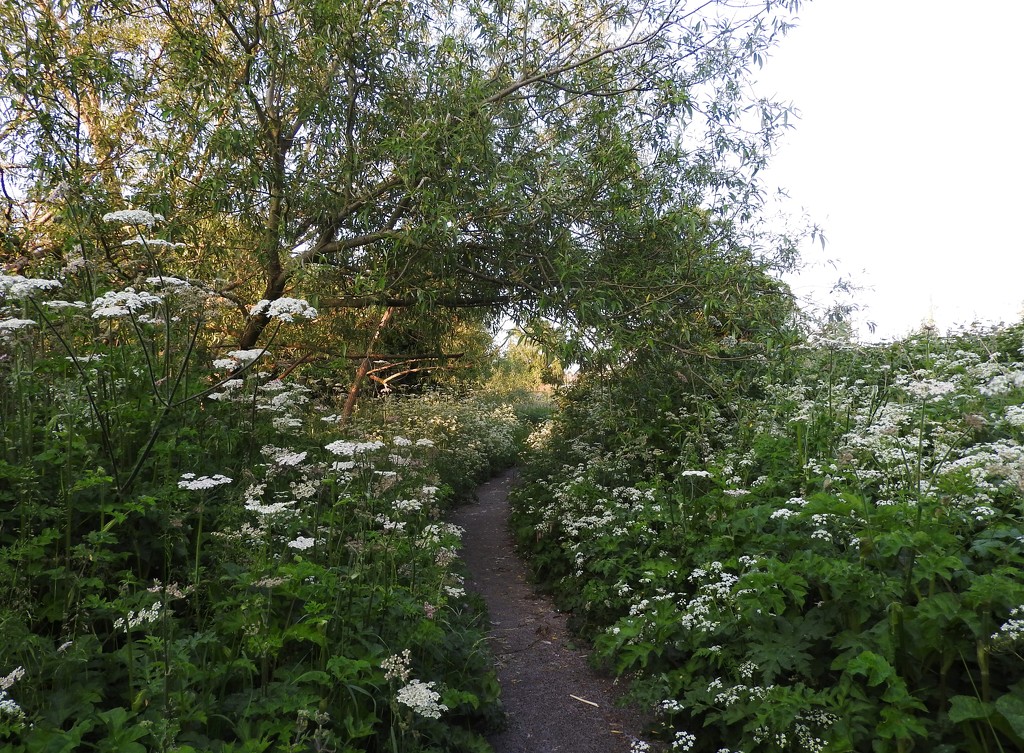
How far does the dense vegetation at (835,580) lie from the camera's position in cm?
265

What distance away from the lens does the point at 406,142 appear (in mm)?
5863

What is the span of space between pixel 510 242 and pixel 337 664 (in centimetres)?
510

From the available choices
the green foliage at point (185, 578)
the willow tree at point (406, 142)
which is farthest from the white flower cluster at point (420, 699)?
the willow tree at point (406, 142)

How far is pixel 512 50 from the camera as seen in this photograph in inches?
278

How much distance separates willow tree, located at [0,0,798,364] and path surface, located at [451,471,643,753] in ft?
9.87

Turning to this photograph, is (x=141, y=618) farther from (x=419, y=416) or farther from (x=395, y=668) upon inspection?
(x=419, y=416)

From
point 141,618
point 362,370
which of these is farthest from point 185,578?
point 362,370

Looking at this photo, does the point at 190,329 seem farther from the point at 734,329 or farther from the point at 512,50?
the point at 734,329

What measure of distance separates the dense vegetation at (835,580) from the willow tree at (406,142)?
215 cm

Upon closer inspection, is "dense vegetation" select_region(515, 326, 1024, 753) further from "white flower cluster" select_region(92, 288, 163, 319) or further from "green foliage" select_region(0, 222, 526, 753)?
"white flower cluster" select_region(92, 288, 163, 319)

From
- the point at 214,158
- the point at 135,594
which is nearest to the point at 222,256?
the point at 214,158

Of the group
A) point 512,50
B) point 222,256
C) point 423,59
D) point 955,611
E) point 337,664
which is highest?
point 512,50

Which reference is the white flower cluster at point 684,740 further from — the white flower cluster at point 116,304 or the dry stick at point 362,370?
the dry stick at point 362,370

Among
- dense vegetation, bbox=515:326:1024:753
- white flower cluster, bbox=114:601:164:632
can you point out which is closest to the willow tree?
dense vegetation, bbox=515:326:1024:753
